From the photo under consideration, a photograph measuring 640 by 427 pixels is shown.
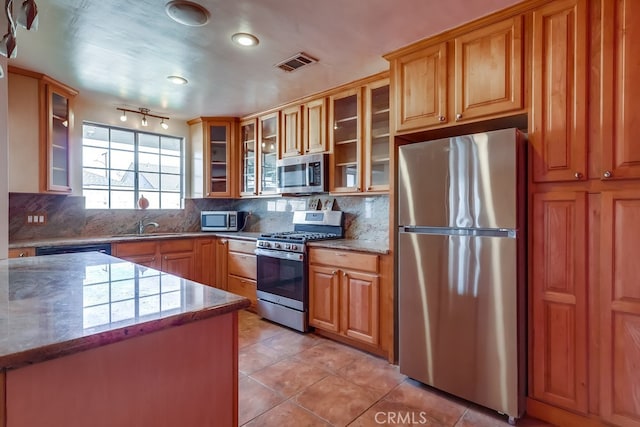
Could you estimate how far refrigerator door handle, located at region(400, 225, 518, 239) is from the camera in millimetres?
1878

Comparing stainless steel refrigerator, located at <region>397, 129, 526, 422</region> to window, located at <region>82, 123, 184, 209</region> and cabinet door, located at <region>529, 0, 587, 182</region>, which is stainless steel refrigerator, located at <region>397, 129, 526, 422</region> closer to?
cabinet door, located at <region>529, 0, 587, 182</region>

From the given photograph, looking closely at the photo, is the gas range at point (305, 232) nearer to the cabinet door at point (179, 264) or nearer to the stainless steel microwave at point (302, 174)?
the stainless steel microwave at point (302, 174)

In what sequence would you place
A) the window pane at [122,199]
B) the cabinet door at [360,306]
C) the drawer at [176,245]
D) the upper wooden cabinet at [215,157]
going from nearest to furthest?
the cabinet door at [360,306]
the drawer at [176,245]
the window pane at [122,199]
the upper wooden cabinet at [215,157]

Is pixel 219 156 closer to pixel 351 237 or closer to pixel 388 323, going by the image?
pixel 351 237

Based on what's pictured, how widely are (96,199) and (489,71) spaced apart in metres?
4.27

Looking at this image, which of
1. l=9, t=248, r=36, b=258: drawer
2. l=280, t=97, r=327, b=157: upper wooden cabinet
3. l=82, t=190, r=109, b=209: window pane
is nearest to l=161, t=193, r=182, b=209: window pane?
l=82, t=190, r=109, b=209: window pane

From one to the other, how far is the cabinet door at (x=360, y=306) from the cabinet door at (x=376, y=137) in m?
0.84

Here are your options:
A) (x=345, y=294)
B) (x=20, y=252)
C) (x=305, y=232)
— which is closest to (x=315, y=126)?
(x=305, y=232)

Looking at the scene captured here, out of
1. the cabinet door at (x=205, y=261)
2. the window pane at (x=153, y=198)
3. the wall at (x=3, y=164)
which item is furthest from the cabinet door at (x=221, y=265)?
the wall at (x=3, y=164)

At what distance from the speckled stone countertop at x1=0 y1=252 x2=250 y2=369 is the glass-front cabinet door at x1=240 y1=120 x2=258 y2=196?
2.82 meters

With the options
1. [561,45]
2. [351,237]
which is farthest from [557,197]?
[351,237]

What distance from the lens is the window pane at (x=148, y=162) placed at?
430 cm

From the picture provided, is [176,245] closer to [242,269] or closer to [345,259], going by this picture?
[242,269]

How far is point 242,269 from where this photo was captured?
396 centimetres
